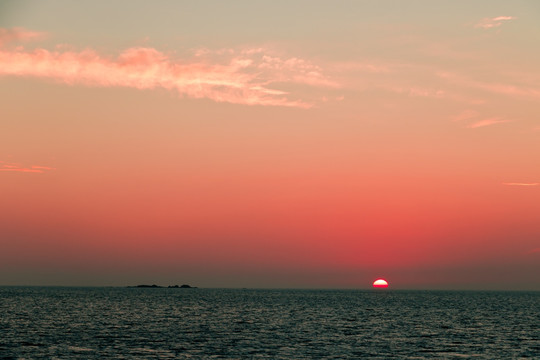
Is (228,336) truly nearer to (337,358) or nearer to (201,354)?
(201,354)

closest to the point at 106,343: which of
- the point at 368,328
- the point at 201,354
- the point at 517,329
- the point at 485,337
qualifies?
the point at 201,354

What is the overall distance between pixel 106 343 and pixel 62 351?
23.8ft

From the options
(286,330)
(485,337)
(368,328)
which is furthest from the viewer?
(368,328)

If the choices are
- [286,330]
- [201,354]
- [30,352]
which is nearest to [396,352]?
[201,354]

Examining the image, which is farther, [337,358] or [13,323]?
[13,323]

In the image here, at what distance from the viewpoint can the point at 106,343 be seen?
6512cm

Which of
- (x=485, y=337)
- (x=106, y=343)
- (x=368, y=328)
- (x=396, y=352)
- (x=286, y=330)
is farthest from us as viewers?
(x=368, y=328)

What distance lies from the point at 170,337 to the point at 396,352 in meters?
28.0

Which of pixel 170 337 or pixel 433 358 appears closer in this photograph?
pixel 433 358

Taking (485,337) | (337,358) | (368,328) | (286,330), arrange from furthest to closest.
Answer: (368,328), (286,330), (485,337), (337,358)

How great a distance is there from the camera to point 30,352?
57281mm

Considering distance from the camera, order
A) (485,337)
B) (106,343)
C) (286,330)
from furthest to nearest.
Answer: (286,330)
(485,337)
(106,343)

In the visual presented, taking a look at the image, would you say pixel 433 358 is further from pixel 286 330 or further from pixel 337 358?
pixel 286 330

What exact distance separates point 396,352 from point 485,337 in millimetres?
23208
